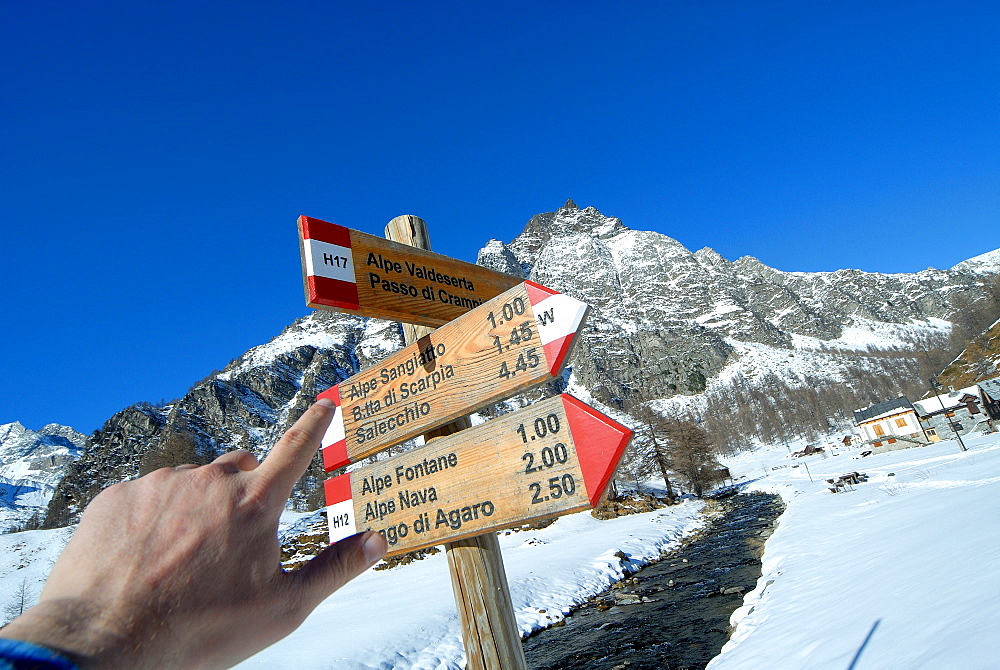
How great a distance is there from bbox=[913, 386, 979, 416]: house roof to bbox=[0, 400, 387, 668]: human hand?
52424 millimetres

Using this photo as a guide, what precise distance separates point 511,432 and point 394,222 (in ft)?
6.26

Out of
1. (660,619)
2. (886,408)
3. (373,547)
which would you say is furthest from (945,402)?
(373,547)

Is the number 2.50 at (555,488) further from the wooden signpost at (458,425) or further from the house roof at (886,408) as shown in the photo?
the house roof at (886,408)

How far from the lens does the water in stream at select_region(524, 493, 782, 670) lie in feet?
30.0

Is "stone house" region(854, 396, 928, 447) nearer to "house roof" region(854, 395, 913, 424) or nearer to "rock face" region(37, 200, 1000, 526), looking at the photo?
"house roof" region(854, 395, 913, 424)

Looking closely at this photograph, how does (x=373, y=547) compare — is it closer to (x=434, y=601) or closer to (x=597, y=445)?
(x=597, y=445)

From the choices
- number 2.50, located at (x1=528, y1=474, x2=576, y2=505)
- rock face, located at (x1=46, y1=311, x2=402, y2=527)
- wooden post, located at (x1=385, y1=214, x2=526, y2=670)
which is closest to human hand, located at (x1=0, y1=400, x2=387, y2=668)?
number 2.50, located at (x1=528, y1=474, x2=576, y2=505)

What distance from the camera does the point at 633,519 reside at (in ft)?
98.0

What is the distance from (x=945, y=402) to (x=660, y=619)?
46463 mm

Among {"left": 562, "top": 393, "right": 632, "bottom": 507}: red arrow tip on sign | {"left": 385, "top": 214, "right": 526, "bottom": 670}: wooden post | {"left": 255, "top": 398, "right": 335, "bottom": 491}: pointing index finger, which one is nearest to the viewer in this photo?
→ {"left": 255, "top": 398, "right": 335, "bottom": 491}: pointing index finger

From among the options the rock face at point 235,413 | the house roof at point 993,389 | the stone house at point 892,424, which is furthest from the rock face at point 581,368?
the house roof at point 993,389

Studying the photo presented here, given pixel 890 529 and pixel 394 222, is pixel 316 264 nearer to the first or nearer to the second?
pixel 394 222

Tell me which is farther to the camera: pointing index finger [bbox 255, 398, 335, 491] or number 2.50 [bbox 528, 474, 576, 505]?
number 2.50 [bbox 528, 474, 576, 505]

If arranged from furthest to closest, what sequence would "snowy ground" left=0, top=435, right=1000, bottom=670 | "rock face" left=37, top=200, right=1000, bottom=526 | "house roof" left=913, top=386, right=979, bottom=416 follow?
Answer: 1. "rock face" left=37, top=200, right=1000, bottom=526
2. "house roof" left=913, top=386, right=979, bottom=416
3. "snowy ground" left=0, top=435, right=1000, bottom=670
